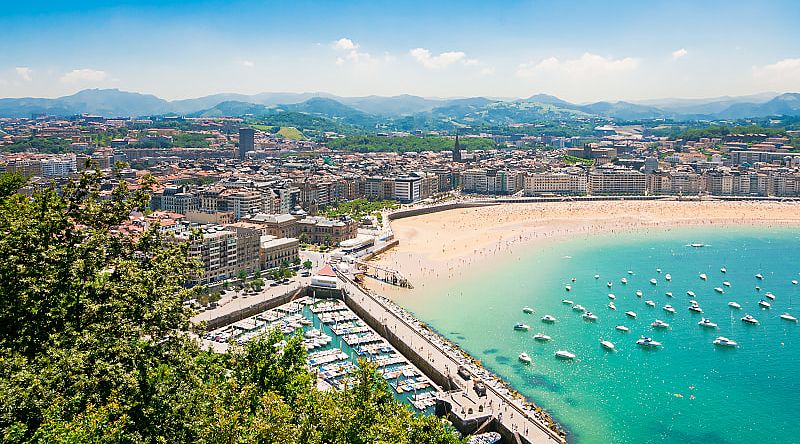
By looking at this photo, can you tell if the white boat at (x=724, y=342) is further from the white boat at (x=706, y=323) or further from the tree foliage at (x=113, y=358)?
the tree foliage at (x=113, y=358)

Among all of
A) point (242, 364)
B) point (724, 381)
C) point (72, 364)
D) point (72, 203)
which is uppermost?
point (72, 203)

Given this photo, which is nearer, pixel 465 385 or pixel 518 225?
pixel 465 385

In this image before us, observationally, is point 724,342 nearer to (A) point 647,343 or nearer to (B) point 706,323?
(B) point 706,323

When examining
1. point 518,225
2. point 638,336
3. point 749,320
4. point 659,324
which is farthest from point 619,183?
point 638,336

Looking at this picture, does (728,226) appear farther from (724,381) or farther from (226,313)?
(226,313)

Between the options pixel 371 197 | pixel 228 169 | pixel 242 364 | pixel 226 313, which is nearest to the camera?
pixel 242 364

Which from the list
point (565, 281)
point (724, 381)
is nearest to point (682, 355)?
point (724, 381)

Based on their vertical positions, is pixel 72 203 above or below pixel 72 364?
above
